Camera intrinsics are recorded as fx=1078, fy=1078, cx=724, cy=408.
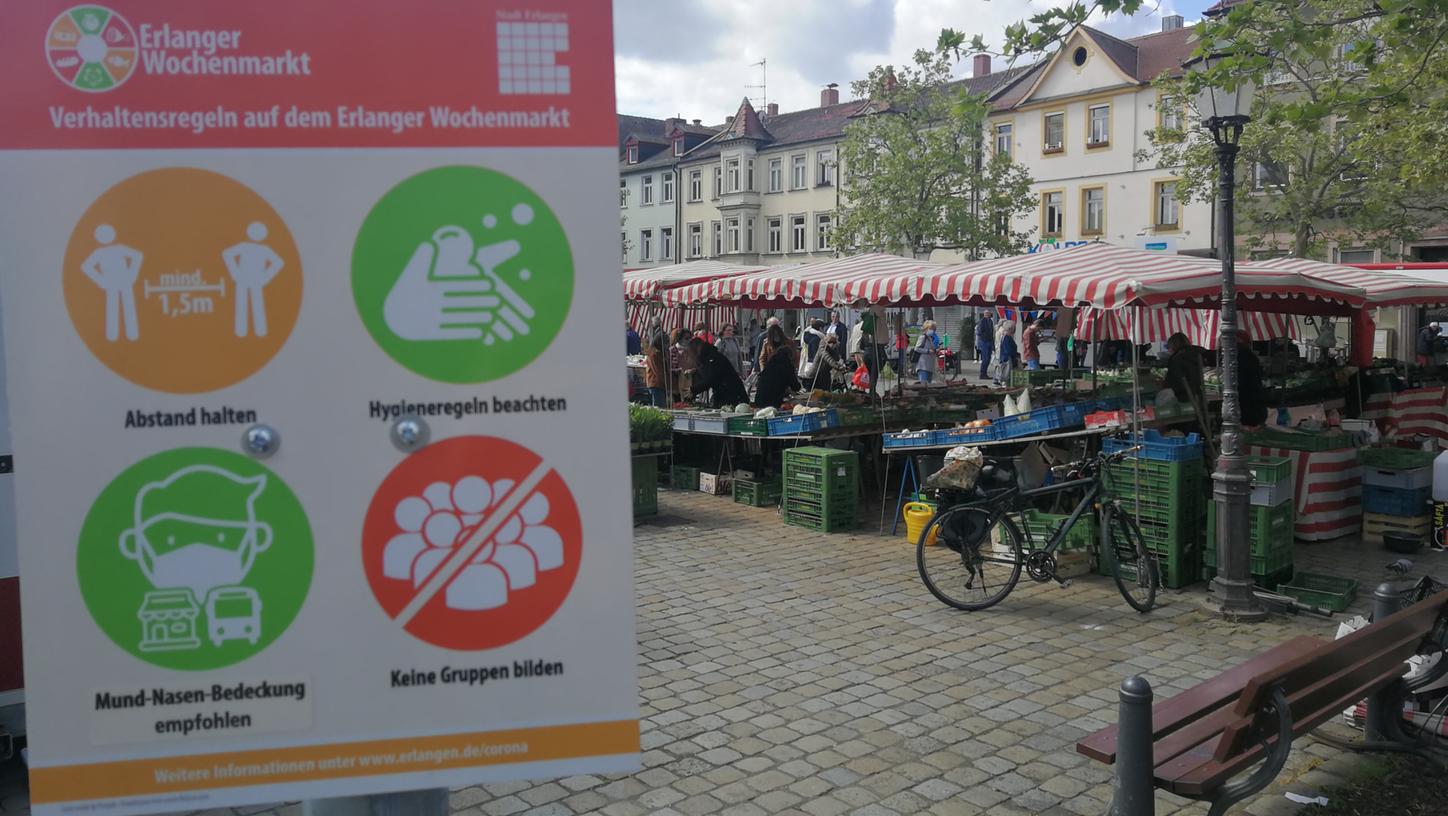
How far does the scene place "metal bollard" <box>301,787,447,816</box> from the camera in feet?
5.60

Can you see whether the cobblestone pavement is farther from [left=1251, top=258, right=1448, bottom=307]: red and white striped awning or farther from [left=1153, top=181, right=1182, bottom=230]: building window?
[left=1153, top=181, right=1182, bottom=230]: building window

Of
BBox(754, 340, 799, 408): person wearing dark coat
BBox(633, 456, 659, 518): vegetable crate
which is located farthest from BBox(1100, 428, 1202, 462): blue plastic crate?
BBox(754, 340, 799, 408): person wearing dark coat

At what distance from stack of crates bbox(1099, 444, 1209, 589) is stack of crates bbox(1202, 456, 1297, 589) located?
0.15 metres

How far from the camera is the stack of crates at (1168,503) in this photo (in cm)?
796

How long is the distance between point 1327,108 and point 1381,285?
23.6 feet

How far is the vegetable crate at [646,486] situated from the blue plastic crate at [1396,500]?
21.8 ft

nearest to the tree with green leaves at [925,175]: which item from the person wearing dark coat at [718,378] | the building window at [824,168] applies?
the building window at [824,168]

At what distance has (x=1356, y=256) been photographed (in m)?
34.8

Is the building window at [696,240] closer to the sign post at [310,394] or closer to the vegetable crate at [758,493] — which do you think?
the vegetable crate at [758,493]

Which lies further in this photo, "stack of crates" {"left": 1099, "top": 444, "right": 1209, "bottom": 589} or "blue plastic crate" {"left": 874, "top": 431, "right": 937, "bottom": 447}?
"blue plastic crate" {"left": 874, "top": 431, "right": 937, "bottom": 447}

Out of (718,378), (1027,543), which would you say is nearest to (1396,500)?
(1027,543)

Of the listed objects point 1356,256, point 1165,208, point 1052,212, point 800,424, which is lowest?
point 800,424

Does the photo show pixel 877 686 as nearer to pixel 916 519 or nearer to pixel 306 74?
pixel 916 519

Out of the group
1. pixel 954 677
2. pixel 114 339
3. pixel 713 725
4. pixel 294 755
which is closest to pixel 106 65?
pixel 114 339
